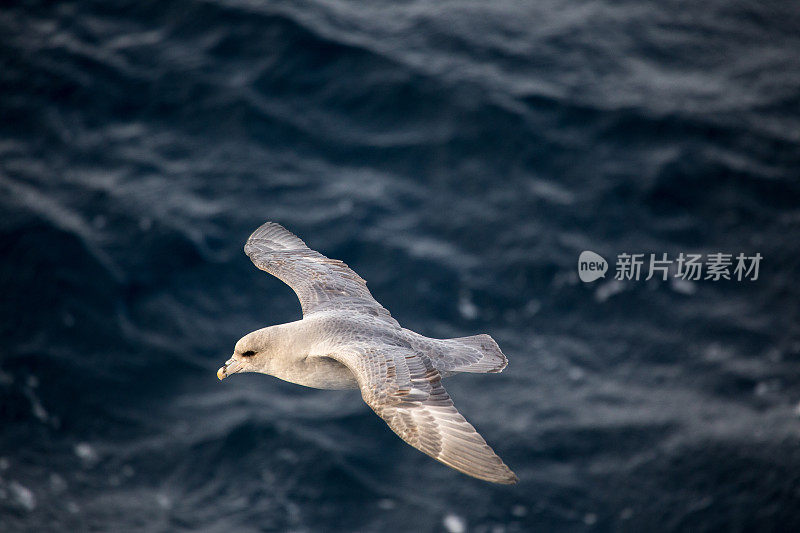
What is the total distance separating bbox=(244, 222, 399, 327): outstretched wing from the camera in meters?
11.0

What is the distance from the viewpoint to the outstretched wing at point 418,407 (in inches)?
319

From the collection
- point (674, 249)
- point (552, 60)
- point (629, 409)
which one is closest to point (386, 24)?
point (552, 60)

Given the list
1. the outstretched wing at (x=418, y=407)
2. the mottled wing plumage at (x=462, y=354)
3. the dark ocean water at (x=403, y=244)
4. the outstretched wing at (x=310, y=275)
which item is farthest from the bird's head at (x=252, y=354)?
the dark ocean water at (x=403, y=244)

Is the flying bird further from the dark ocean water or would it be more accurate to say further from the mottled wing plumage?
the dark ocean water

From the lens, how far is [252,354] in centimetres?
994

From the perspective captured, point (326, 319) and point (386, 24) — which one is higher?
point (386, 24)

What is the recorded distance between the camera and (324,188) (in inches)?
734

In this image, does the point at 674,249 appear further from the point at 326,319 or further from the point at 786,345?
the point at 326,319

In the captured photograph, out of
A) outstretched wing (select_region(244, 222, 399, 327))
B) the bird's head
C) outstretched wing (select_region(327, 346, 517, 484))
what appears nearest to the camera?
outstretched wing (select_region(327, 346, 517, 484))

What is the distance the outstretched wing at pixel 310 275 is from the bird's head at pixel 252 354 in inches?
39.6

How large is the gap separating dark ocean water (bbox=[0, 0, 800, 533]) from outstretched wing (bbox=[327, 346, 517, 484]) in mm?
6999

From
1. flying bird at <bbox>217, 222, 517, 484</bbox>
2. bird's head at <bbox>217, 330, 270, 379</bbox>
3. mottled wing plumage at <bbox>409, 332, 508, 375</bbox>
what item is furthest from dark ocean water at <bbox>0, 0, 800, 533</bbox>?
bird's head at <bbox>217, 330, 270, 379</bbox>

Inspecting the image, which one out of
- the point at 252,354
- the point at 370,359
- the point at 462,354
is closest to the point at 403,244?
the point at 462,354

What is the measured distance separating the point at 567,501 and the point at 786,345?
506 cm
